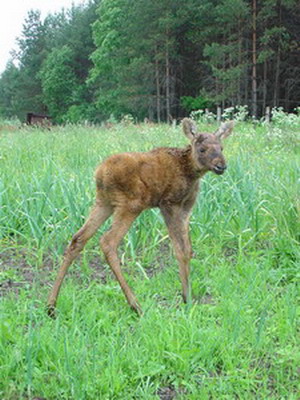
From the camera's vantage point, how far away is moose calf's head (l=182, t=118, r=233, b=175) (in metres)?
3.54

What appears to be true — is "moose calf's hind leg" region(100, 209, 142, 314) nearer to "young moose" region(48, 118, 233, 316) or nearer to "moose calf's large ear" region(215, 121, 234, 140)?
"young moose" region(48, 118, 233, 316)

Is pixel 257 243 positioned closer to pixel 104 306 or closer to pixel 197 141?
pixel 197 141

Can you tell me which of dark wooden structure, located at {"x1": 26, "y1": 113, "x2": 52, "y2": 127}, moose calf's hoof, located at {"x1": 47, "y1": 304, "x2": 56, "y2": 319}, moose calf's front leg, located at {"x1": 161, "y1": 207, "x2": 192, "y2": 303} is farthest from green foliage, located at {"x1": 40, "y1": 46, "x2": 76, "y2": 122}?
moose calf's hoof, located at {"x1": 47, "y1": 304, "x2": 56, "y2": 319}

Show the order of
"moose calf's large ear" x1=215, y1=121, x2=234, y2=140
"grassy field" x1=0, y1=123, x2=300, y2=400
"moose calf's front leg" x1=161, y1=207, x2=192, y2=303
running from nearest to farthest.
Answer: "grassy field" x1=0, y1=123, x2=300, y2=400, "moose calf's front leg" x1=161, y1=207, x2=192, y2=303, "moose calf's large ear" x1=215, y1=121, x2=234, y2=140

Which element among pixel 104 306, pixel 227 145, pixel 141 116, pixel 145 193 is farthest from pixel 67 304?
pixel 141 116

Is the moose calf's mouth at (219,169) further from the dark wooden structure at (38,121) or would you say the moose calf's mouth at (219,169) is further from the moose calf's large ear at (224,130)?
the dark wooden structure at (38,121)

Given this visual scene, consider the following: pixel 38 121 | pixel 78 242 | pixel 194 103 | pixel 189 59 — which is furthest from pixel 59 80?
pixel 78 242

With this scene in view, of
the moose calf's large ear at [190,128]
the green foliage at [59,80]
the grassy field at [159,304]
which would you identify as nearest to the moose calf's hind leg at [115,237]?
the grassy field at [159,304]

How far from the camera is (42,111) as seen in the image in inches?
2490

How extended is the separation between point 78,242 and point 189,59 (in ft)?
118

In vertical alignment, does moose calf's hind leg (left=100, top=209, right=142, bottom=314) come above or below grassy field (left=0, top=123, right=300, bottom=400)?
above

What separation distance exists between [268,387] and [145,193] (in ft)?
4.76

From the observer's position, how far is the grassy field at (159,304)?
262cm

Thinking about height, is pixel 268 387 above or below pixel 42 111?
above
